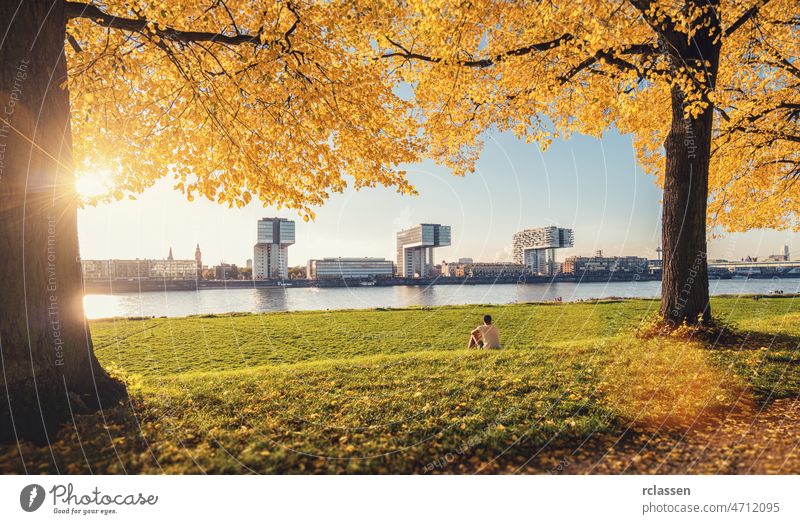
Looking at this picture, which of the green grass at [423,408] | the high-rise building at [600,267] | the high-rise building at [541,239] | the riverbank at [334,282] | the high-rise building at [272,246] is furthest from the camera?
the high-rise building at [600,267]

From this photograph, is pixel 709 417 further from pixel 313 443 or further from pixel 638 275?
pixel 638 275

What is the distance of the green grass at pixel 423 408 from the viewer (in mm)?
3527

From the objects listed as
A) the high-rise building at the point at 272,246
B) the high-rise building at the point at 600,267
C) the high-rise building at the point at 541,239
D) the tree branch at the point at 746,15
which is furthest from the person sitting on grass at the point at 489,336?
the high-rise building at the point at 600,267

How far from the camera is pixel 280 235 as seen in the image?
7569 cm

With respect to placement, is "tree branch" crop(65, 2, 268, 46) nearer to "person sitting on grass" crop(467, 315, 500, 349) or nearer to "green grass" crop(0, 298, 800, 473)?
"green grass" crop(0, 298, 800, 473)

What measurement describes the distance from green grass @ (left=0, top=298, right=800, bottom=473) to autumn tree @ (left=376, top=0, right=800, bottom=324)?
197cm

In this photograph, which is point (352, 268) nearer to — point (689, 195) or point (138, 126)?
point (138, 126)

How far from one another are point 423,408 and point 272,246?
274 feet

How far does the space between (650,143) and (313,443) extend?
12570 millimetres

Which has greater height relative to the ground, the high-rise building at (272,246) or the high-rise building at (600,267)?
the high-rise building at (272,246)

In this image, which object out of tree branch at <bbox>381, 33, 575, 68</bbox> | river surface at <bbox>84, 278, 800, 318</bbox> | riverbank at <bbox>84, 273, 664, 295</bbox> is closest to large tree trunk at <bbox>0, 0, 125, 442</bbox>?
tree branch at <bbox>381, 33, 575, 68</bbox>

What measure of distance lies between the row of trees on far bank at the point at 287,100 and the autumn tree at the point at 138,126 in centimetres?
2

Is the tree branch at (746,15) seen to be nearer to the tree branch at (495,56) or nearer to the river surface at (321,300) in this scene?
the tree branch at (495,56)

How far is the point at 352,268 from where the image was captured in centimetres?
12550
